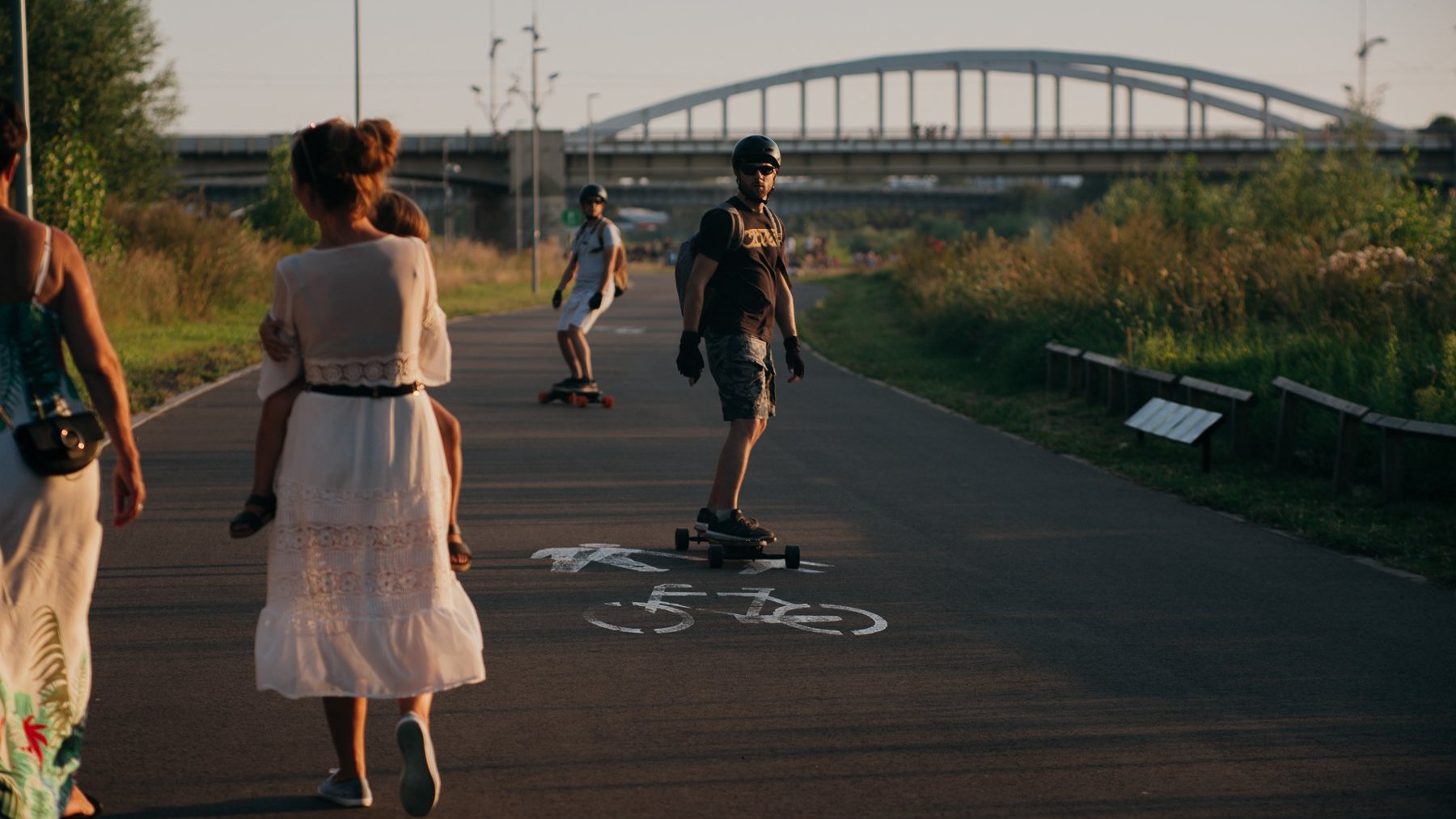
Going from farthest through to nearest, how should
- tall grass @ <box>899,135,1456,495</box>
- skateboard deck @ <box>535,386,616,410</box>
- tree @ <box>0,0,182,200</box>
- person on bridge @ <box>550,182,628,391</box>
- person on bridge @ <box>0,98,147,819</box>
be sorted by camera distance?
tree @ <box>0,0,182,200</box>
skateboard deck @ <box>535,386,616,410</box>
person on bridge @ <box>550,182,628,391</box>
tall grass @ <box>899,135,1456,495</box>
person on bridge @ <box>0,98,147,819</box>

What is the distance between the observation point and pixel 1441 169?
9100cm

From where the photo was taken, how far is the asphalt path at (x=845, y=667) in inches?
191

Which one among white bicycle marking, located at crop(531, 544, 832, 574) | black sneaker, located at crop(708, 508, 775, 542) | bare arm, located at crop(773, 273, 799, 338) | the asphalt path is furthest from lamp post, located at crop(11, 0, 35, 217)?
black sneaker, located at crop(708, 508, 775, 542)

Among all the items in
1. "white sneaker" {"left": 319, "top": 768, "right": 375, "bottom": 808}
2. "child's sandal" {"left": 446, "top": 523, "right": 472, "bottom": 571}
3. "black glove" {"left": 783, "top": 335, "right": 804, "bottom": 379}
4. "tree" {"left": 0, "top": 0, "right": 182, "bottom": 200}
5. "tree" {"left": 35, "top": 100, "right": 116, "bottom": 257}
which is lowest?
"white sneaker" {"left": 319, "top": 768, "right": 375, "bottom": 808}

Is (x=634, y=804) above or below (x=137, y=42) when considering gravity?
below

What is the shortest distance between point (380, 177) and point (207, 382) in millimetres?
14571

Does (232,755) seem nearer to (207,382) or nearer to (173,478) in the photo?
(173,478)

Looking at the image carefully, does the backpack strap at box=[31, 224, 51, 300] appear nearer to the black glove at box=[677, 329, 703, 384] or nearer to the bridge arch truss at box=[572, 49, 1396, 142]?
the black glove at box=[677, 329, 703, 384]


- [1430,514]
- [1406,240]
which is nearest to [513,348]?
[1406,240]

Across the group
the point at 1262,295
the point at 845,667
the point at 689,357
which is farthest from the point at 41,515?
the point at 1262,295

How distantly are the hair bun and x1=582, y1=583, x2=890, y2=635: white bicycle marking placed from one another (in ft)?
9.42

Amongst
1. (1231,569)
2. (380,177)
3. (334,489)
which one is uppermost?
(380,177)

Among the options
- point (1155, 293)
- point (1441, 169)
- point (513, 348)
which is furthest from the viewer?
point (1441, 169)

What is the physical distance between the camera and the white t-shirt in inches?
634
